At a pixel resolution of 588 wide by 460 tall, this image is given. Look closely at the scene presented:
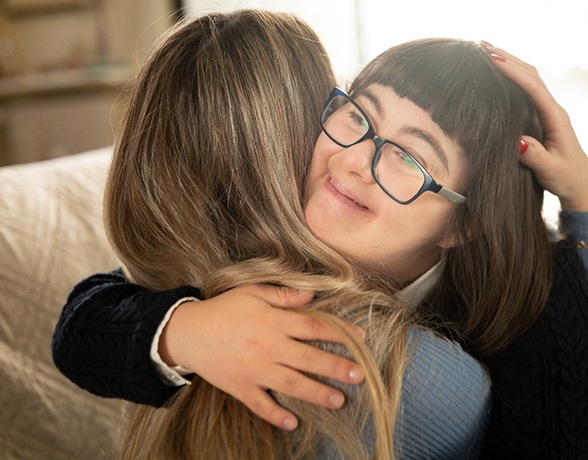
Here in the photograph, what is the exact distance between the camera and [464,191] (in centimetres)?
107

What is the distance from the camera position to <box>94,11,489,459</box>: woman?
3.06 feet

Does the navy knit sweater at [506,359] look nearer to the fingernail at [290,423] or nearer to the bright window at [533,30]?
the fingernail at [290,423]

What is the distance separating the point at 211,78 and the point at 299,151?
0.54 feet

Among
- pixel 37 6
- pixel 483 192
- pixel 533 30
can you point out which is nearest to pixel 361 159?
pixel 483 192

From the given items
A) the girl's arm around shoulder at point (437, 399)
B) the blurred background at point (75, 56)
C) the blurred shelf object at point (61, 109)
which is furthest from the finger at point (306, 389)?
the blurred shelf object at point (61, 109)

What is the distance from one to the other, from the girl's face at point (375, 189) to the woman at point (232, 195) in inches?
1.2

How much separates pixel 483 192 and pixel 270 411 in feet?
1.49

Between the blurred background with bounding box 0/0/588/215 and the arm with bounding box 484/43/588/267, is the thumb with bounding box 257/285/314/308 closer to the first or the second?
the arm with bounding box 484/43/588/267

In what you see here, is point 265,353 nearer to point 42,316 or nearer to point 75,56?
point 42,316

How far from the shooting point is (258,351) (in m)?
0.86

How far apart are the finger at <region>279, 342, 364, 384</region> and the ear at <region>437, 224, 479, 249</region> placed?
13.8 inches

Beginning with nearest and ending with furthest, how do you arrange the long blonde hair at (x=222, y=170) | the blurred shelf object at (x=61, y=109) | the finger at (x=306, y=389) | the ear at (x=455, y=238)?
1. the finger at (x=306, y=389)
2. the long blonde hair at (x=222, y=170)
3. the ear at (x=455, y=238)
4. the blurred shelf object at (x=61, y=109)

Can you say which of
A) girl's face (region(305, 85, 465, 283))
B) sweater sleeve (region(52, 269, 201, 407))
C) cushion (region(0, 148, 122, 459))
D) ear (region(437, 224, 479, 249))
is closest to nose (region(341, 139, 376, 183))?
girl's face (region(305, 85, 465, 283))

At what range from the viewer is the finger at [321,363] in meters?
0.84
